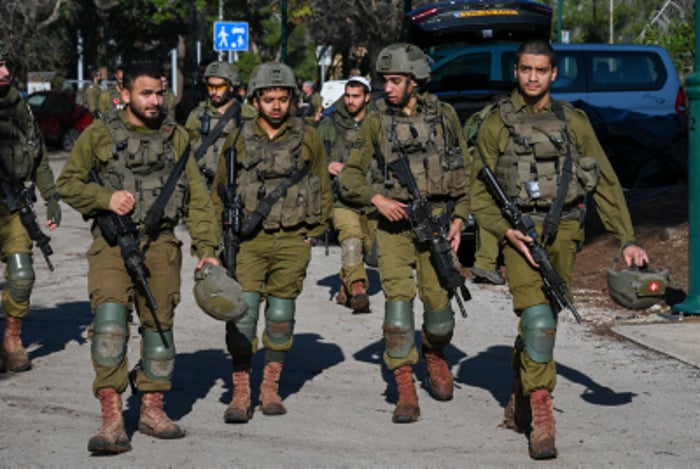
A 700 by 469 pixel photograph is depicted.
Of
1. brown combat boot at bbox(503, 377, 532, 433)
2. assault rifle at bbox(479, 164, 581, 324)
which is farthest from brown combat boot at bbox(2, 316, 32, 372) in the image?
assault rifle at bbox(479, 164, 581, 324)

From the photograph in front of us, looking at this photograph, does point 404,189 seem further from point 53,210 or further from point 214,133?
point 214,133

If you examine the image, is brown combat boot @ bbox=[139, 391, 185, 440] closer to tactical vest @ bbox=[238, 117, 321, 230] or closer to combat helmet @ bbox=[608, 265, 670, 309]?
tactical vest @ bbox=[238, 117, 321, 230]

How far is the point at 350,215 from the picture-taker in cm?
1209

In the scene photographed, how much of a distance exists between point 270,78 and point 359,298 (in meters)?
4.09

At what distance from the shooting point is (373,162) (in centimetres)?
813

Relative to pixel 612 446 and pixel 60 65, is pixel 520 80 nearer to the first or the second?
pixel 612 446

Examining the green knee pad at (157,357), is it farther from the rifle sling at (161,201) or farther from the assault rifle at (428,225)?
the assault rifle at (428,225)

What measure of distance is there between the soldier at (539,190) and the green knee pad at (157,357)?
5.60 feet

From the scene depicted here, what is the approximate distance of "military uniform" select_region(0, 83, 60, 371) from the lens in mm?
9320

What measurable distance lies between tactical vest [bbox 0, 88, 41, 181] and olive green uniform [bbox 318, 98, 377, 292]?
2986 mm

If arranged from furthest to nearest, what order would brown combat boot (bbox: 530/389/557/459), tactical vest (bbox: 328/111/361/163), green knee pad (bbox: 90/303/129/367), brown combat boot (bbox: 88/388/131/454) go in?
tactical vest (bbox: 328/111/361/163) → green knee pad (bbox: 90/303/129/367) → brown combat boot (bbox: 88/388/131/454) → brown combat boot (bbox: 530/389/557/459)

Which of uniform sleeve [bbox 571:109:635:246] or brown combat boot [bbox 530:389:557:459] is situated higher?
uniform sleeve [bbox 571:109:635:246]

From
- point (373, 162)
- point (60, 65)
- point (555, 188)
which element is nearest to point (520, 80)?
point (555, 188)

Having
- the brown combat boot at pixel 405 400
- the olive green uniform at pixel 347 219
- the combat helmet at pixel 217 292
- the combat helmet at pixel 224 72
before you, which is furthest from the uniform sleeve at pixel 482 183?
the combat helmet at pixel 224 72
